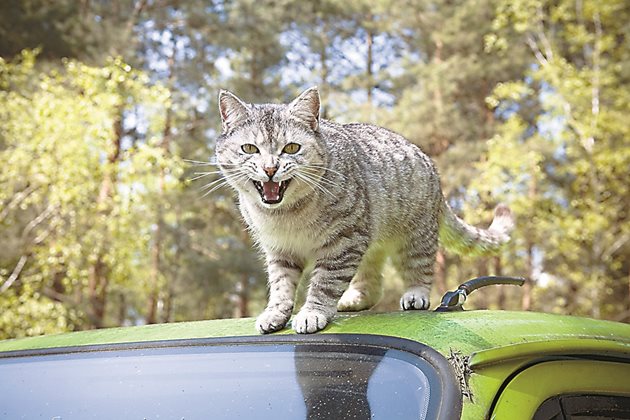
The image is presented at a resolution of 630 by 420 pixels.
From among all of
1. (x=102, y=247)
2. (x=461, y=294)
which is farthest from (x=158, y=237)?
(x=461, y=294)

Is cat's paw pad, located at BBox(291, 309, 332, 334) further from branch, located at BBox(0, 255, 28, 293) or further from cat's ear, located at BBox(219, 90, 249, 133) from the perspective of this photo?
branch, located at BBox(0, 255, 28, 293)

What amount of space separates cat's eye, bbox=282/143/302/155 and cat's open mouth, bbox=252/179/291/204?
12cm

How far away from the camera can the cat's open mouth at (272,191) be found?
8.86 ft

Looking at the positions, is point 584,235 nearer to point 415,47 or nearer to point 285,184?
point 415,47

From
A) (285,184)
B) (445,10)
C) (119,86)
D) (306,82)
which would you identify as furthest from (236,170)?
(306,82)

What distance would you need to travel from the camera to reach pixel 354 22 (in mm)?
20656

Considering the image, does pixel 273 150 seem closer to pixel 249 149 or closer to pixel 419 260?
pixel 249 149

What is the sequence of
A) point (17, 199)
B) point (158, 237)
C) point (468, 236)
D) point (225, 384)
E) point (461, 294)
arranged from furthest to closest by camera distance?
point (158, 237), point (17, 199), point (468, 236), point (461, 294), point (225, 384)

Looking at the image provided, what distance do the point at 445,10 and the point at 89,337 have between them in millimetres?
16759

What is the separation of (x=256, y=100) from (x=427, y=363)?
16.7 metres

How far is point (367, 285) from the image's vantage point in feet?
10.6

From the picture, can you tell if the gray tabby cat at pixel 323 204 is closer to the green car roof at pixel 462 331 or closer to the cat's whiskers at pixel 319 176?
the cat's whiskers at pixel 319 176

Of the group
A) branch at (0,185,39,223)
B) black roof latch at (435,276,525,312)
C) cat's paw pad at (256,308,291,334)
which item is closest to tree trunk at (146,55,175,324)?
branch at (0,185,39,223)

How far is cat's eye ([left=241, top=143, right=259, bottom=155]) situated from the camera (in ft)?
9.16
